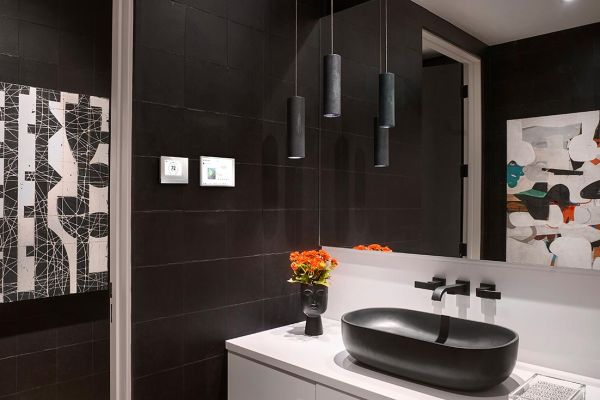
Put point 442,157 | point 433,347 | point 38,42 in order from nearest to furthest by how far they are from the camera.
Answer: point 433,347 → point 442,157 → point 38,42

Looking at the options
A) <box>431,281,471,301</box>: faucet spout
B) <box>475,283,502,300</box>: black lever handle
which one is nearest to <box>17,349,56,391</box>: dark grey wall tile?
<box>431,281,471,301</box>: faucet spout

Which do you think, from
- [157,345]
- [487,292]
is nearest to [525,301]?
[487,292]

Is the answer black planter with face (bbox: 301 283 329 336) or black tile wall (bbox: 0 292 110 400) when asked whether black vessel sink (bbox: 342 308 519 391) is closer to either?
black planter with face (bbox: 301 283 329 336)

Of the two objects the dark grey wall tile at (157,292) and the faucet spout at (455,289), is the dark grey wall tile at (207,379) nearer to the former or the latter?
the dark grey wall tile at (157,292)

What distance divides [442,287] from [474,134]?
1.94 ft

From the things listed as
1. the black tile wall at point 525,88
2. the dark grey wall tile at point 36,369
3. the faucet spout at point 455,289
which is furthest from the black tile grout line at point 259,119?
the dark grey wall tile at point 36,369

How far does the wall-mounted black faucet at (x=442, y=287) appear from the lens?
1622mm

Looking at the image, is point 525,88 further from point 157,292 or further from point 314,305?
point 157,292

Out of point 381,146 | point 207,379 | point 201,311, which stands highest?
point 381,146

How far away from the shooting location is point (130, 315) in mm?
1707

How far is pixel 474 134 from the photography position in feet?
5.77

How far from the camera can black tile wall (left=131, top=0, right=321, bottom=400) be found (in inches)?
68.8

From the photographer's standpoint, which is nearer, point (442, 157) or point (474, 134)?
point (474, 134)

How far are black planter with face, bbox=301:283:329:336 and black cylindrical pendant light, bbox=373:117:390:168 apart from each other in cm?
62
